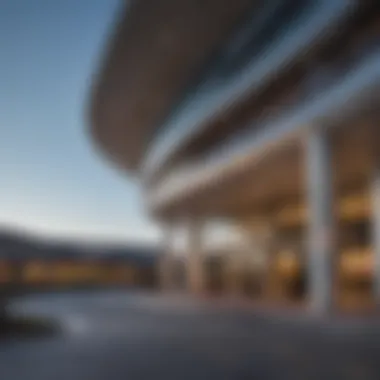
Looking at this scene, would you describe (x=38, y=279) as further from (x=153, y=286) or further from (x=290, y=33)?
(x=290, y=33)

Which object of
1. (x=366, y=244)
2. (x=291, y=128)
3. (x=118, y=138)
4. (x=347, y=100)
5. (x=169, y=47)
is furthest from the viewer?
(x=118, y=138)

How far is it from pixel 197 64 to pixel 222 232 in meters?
13.8

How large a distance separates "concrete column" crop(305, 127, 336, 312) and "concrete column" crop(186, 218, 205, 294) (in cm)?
1486

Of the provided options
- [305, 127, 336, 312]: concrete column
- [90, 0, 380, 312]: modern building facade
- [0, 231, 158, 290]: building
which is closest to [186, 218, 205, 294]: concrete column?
[90, 0, 380, 312]: modern building facade

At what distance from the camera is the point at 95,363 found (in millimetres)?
7375

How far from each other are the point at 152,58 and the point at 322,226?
11.4 m

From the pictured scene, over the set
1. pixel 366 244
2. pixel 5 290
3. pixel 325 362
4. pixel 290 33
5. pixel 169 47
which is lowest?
pixel 325 362

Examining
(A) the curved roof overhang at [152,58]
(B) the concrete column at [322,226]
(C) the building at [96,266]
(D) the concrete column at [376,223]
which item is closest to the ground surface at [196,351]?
(B) the concrete column at [322,226]

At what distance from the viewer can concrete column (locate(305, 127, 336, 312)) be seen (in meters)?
16.0

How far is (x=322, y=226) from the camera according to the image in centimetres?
1623

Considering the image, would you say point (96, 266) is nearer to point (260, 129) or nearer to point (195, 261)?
point (195, 261)

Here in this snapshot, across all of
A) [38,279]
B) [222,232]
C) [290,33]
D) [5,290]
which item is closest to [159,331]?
[5,290]

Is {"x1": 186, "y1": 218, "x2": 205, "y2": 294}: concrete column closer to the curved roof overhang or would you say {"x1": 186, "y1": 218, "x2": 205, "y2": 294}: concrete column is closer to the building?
the curved roof overhang

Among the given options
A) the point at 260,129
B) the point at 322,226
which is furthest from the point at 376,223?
the point at 260,129
